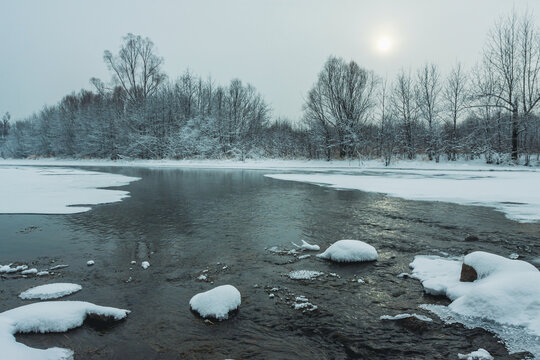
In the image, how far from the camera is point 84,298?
13.8 feet

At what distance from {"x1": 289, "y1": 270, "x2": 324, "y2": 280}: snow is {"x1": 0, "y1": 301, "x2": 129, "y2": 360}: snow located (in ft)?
7.74

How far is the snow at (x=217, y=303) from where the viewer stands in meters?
3.79

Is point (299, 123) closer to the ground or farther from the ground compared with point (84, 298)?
farther from the ground

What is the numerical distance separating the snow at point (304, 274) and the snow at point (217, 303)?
115 cm

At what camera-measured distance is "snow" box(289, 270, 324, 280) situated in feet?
16.2

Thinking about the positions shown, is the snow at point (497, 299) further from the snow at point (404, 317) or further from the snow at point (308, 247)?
the snow at point (308, 247)

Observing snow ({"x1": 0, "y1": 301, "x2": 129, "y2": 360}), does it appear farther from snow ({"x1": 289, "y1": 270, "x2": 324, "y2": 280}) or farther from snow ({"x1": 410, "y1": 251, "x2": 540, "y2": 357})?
snow ({"x1": 410, "y1": 251, "x2": 540, "y2": 357})

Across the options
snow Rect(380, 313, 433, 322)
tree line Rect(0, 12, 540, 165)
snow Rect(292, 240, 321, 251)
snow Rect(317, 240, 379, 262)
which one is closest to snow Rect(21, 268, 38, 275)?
snow Rect(292, 240, 321, 251)

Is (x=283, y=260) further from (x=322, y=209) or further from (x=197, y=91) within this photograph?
(x=197, y=91)

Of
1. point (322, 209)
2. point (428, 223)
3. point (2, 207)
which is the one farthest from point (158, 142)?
point (428, 223)

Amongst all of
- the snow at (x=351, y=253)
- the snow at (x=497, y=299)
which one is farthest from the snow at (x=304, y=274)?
the snow at (x=497, y=299)

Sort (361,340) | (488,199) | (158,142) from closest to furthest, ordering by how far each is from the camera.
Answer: (361,340), (488,199), (158,142)

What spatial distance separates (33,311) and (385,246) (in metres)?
5.55

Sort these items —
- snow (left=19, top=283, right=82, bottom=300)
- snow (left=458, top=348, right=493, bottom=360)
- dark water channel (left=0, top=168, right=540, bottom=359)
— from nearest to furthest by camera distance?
snow (left=458, top=348, right=493, bottom=360) < dark water channel (left=0, top=168, right=540, bottom=359) < snow (left=19, top=283, right=82, bottom=300)
